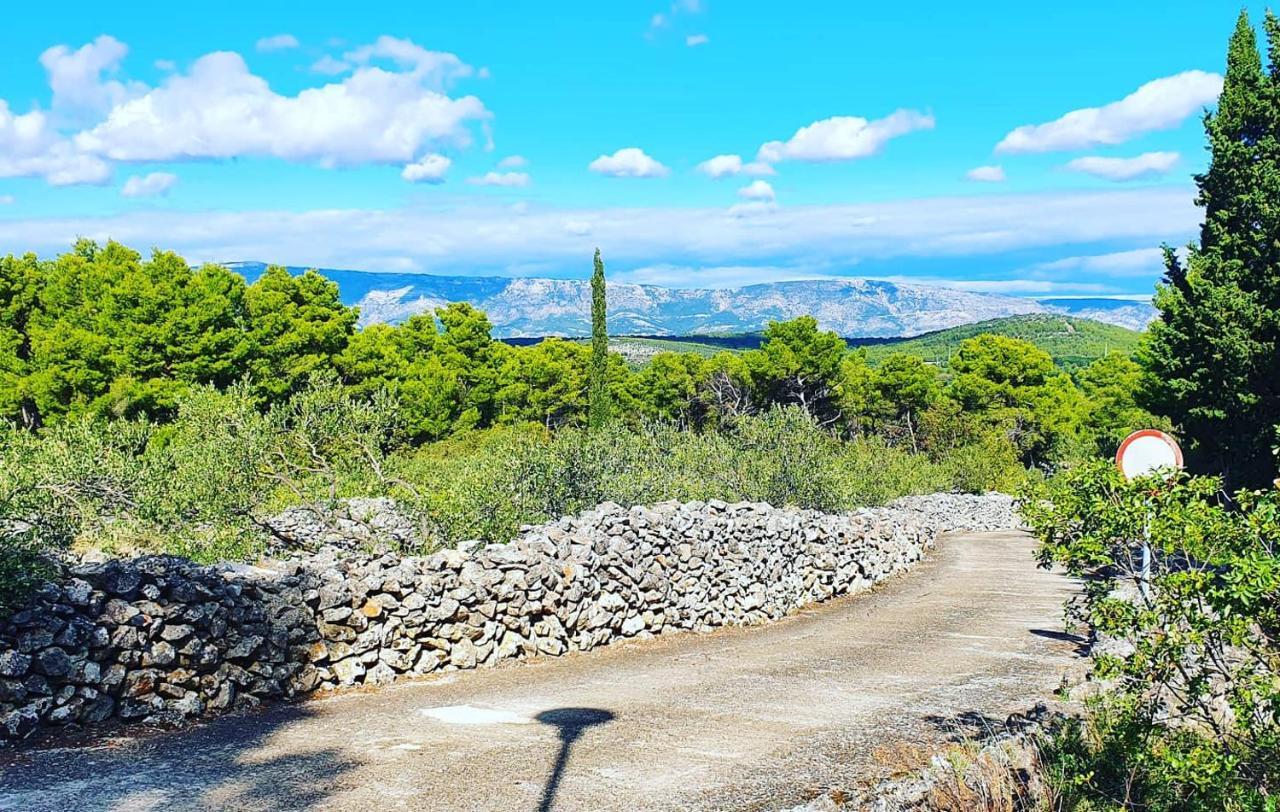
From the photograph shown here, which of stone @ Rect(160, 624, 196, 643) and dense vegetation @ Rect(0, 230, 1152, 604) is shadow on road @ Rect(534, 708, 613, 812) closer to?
stone @ Rect(160, 624, 196, 643)

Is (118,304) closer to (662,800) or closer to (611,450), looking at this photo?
(611,450)

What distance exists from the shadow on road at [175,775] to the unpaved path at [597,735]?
2 cm

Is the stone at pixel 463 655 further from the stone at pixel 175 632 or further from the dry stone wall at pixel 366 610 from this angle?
the stone at pixel 175 632

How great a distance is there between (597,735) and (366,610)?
305cm

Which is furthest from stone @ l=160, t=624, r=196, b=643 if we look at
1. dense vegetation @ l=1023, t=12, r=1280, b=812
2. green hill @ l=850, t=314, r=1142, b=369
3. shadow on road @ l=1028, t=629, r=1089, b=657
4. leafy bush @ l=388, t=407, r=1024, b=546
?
green hill @ l=850, t=314, r=1142, b=369

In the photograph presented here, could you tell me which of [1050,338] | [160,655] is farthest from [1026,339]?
[160,655]

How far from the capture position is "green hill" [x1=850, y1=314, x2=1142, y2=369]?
125875 mm

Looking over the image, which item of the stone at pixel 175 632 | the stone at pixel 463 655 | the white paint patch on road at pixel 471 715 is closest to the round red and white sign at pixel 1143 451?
the white paint patch on road at pixel 471 715

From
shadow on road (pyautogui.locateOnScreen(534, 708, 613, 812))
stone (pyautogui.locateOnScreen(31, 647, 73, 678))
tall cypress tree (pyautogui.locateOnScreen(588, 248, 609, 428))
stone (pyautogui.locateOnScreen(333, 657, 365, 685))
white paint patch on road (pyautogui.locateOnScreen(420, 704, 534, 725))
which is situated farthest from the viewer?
tall cypress tree (pyautogui.locateOnScreen(588, 248, 609, 428))

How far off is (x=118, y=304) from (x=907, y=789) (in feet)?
129

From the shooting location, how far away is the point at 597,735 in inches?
280

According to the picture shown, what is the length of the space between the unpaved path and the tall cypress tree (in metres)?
32.7

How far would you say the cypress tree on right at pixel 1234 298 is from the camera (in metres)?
22.9

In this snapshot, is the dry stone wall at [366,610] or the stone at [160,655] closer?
the dry stone wall at [366,610]
